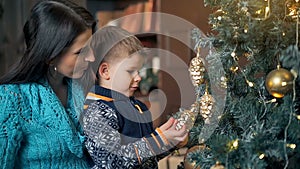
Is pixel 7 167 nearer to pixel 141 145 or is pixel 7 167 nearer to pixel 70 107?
pixel 70 107

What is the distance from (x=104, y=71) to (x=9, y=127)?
11.5 inches

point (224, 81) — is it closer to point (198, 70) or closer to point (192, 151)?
point (198, 70)

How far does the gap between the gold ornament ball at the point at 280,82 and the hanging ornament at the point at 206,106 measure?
259 mm

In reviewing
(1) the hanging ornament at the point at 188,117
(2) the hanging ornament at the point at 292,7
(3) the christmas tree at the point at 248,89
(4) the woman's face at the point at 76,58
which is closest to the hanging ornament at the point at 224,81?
(3) the christmas tree at the point at 248,89

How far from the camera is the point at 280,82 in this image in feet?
3.43

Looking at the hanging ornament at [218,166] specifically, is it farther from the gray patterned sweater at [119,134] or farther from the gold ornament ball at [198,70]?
the gold ornament ball at [198,70]

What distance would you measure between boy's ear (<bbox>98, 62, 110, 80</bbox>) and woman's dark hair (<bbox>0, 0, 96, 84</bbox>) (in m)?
0.11

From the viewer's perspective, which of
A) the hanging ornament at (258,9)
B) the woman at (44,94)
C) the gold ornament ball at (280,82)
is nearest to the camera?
the gold ornament ball at (280,82)

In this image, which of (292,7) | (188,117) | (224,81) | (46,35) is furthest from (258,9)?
(46,35)

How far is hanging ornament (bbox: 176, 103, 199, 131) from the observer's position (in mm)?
1280

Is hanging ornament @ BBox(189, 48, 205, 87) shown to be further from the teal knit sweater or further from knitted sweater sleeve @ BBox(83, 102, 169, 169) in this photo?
the teal knit sweater

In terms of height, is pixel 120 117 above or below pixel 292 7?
below

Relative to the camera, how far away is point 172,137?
1236 millimetres

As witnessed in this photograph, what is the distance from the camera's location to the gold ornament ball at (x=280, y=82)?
105 cm
